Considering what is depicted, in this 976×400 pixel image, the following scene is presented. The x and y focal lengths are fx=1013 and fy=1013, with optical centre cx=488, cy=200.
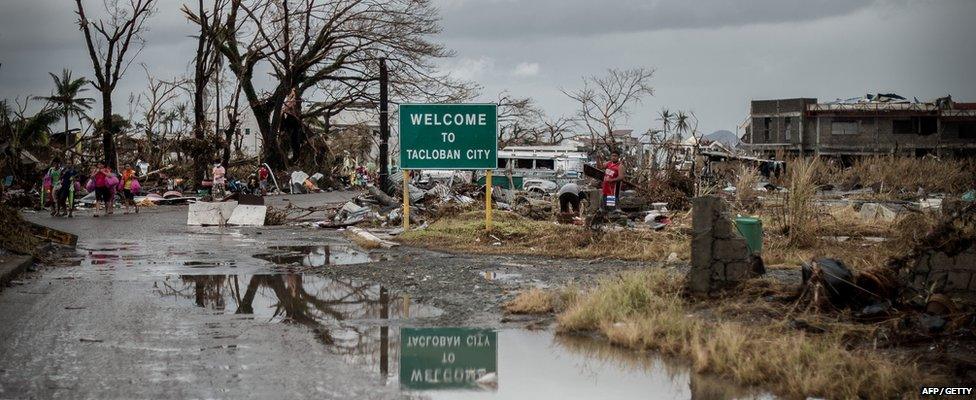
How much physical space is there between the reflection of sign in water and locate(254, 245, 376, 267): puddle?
656 cm

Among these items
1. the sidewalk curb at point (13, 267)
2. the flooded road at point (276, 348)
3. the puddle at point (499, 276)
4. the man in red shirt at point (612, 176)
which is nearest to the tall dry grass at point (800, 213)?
the man in red shirt at point (612, 176)

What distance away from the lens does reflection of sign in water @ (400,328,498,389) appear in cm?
738

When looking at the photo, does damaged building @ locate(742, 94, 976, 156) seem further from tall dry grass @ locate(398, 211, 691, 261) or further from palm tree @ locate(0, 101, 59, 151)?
tall dry grass @ locate(398, 211, 691, 261)

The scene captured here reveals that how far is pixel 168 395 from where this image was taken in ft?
21.7

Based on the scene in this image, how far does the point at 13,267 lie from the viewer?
42.9 ft

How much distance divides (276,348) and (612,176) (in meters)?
14.3

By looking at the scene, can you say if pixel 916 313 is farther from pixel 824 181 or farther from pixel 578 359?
pixel 824 181

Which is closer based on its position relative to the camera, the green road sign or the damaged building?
the green road sign

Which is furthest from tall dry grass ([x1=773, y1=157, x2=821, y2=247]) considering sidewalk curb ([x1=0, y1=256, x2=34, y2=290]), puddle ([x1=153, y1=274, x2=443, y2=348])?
sidewalk curb ([x1=0, y1=256, x2=34, y2=290])

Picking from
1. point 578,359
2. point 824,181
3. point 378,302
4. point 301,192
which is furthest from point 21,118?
point 578,359

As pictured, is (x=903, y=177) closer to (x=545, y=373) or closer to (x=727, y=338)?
(x=727, y=338)

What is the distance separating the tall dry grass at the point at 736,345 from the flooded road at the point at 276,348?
238 mm

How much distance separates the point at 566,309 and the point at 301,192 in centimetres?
4019

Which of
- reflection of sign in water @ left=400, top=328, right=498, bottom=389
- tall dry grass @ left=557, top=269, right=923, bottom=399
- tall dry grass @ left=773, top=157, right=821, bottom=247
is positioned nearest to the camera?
tall dry grass @ left=557, top=269, right=923, bottom=399
